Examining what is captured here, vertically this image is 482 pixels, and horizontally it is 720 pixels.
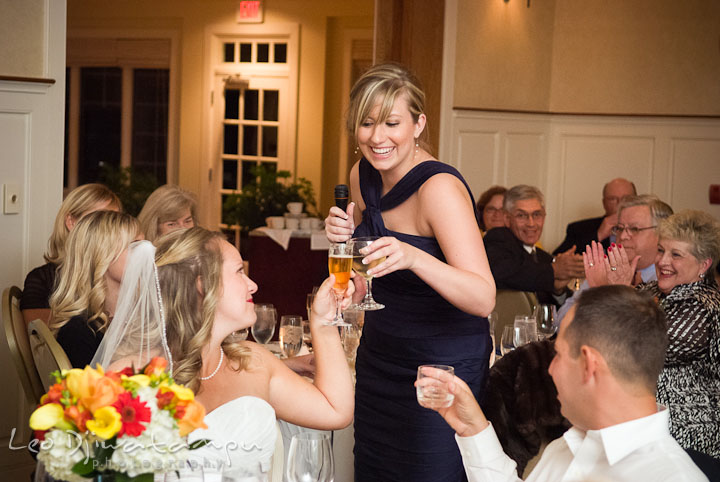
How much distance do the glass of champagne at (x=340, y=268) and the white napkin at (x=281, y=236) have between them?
4811mm

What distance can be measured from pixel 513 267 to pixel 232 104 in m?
6.26

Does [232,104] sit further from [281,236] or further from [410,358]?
[410,358]

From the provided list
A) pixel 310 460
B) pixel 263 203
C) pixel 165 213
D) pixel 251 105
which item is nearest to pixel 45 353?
pixel 310 460

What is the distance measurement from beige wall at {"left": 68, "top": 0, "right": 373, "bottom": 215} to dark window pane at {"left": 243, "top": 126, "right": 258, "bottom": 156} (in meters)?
0.53

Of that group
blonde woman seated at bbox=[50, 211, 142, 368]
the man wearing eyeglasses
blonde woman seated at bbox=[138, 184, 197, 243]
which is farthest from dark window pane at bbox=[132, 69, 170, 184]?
blonde woman seated at bbox=[50, 211, 142, 368]

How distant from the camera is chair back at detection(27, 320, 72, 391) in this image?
2408 millimetres

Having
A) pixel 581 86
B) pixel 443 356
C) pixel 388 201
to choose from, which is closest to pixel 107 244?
pixel 388 201

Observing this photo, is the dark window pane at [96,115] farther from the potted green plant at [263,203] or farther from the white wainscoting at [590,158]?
the white wainscoting at [590,158]

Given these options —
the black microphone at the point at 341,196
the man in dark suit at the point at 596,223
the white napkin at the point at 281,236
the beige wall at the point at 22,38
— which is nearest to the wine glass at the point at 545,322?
the black microphone at the point at 341,196

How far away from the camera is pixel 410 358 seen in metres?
2.46

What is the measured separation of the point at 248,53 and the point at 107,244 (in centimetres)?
758

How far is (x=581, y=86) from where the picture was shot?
7.34 meters

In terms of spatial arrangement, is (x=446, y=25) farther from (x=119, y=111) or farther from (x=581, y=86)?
(x=119, y=111)

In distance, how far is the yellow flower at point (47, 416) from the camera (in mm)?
1247
